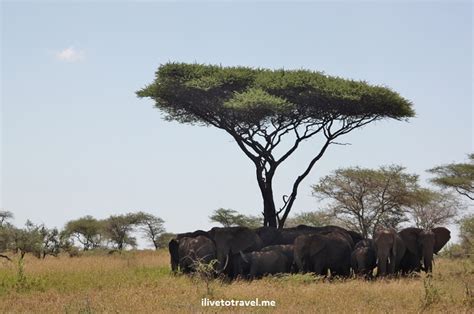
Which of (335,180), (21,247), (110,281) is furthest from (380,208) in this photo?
(110,281)

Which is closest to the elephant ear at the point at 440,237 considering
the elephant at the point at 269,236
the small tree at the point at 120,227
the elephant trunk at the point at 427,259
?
the elephant trunk at the point at 427,259

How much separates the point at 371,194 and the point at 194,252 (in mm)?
20230

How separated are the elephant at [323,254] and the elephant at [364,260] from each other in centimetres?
33

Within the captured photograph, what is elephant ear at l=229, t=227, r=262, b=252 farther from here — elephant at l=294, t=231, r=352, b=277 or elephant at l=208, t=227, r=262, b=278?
elephant at l=294, t=231, r=352, b=277

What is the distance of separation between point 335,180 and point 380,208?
3240 mm

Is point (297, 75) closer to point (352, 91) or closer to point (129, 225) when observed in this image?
point (352, 91)

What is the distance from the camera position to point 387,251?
66.9ft

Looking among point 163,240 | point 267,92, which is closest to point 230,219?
point 163,240

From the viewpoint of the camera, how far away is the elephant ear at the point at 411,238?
21578mm

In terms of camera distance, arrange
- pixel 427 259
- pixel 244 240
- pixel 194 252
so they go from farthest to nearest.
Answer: pixel 427 259 < pixel 244 240 < pixel 194 252

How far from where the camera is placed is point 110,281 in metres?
18.4

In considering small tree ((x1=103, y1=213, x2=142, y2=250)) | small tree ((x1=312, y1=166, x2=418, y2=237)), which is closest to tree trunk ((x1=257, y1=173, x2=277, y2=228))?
small tree ((x1=312, y1=166, x2=418, y2=237))

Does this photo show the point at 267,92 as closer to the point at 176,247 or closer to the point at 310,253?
the point at 176,247

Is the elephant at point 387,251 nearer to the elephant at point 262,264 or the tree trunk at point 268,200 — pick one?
the elephant at point 262,264
